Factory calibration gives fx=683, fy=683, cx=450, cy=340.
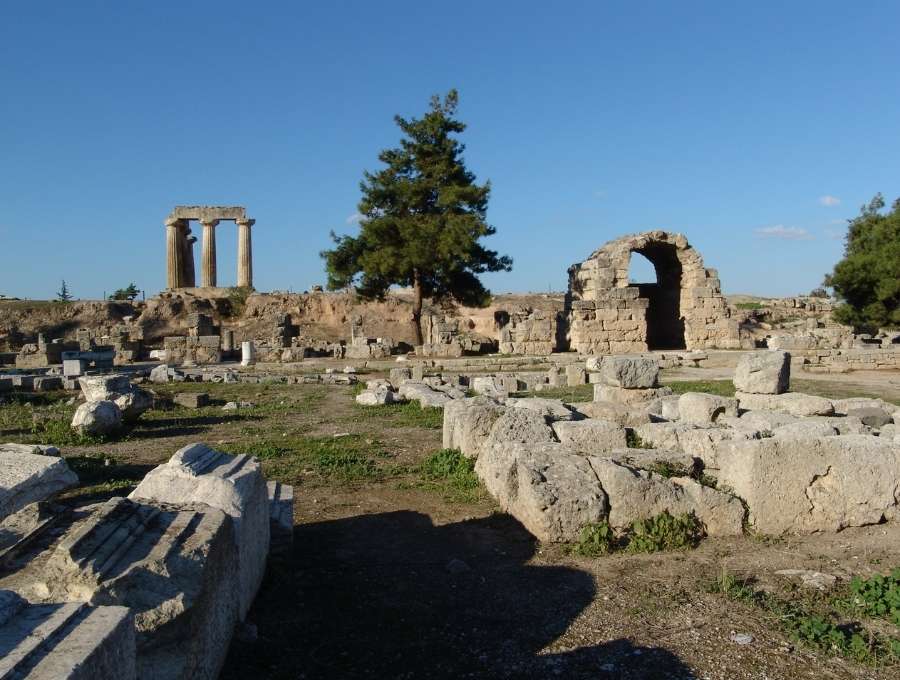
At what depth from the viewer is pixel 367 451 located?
28.6 ft

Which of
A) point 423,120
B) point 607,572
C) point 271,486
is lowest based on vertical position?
point 607,572

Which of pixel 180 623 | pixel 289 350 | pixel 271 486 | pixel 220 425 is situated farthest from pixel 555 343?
pixel 180 623

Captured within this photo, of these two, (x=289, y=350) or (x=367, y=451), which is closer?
Answer: (x=367, y=451)

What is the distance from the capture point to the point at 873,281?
2595cm

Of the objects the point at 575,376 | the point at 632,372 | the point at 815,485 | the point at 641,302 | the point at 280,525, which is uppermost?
the point at 641,302

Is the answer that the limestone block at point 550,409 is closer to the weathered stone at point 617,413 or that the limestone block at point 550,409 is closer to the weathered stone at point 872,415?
the weathered stone at point 617,413

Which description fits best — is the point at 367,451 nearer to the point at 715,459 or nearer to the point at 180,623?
the point at 715,459

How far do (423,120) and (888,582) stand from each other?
25372 mm

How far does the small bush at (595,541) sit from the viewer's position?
194 inches

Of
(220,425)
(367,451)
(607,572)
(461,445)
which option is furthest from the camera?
(220,425)

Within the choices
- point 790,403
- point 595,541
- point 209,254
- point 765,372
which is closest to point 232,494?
point 595,541

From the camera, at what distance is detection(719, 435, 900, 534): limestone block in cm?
532

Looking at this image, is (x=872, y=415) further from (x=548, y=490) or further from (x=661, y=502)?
(x=548, y=490)

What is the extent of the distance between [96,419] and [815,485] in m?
8.95
